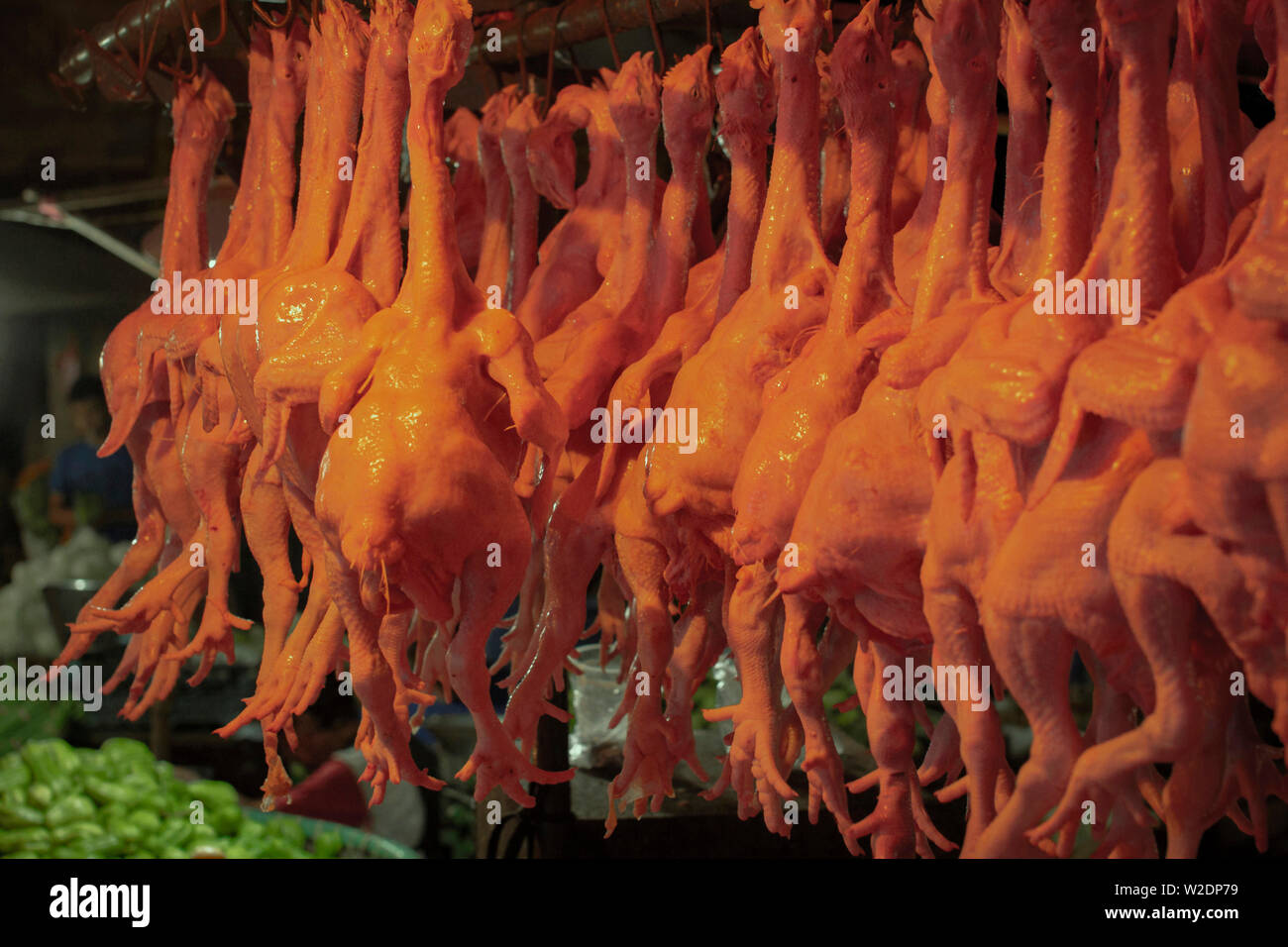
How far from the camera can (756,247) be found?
2.06 meters

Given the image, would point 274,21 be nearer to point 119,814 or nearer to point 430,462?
point 430,462

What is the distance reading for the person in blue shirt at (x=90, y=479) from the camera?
4.62m

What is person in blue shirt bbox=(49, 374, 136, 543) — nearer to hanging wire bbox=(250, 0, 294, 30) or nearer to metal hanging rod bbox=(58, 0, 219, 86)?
metal hanging rod bbox=(58, 0, 219, 86)

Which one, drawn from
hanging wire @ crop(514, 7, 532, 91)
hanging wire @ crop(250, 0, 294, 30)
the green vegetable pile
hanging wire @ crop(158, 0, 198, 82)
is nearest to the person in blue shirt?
the green vegetable pile

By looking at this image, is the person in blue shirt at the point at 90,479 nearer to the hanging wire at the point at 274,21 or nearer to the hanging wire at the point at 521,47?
the hanging wire at the point at 274,21

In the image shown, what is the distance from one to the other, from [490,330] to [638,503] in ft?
1.36

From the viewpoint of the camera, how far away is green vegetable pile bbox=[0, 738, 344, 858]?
368cm

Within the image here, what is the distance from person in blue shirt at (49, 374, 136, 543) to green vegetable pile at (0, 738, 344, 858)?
3.19ft

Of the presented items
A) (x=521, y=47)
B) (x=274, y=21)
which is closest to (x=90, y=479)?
(x=274, y=21)

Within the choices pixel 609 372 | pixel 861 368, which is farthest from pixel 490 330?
pixel 861 368

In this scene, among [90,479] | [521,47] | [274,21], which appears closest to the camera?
[274,21]

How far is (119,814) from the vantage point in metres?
3.85

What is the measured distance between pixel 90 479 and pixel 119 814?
1469 mm
